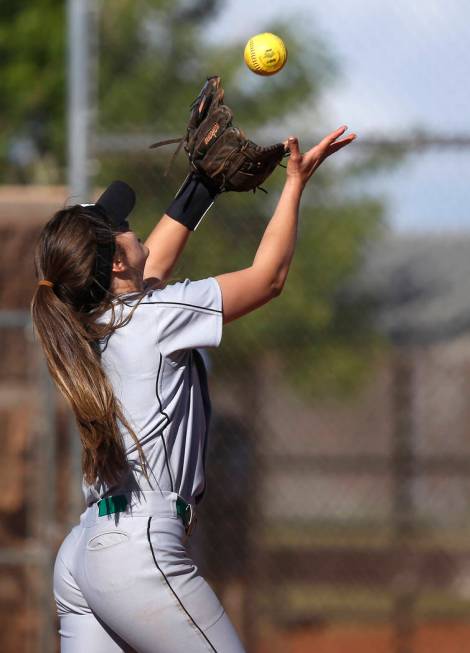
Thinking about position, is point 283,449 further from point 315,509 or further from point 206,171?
point 206,171

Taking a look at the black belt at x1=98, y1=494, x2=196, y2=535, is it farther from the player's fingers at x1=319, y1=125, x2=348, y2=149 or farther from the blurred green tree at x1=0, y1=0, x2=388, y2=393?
the blurred green tree at x1=0, y1=0, x2=388, y2=393

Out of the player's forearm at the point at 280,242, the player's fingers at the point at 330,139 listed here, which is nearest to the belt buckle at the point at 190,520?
the player's forearm at the point at 280,242

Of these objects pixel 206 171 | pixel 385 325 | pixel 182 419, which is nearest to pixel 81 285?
pixel 182 419

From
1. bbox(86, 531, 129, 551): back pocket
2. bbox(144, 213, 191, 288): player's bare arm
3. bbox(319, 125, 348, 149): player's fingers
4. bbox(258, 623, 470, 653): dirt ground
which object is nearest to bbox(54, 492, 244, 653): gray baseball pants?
bbox(86, 531, 129, 551): back pocket

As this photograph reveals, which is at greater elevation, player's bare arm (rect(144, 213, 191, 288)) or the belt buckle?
player's bare arm (rect(144, 213, 191, 288))

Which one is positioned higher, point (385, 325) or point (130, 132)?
point (130, 132)

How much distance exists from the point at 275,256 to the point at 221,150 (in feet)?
1.56

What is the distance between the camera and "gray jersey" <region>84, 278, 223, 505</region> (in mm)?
2744

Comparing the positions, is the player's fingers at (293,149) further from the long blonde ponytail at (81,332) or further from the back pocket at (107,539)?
the back pocket at (107,539)

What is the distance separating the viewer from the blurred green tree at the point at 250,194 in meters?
5.56

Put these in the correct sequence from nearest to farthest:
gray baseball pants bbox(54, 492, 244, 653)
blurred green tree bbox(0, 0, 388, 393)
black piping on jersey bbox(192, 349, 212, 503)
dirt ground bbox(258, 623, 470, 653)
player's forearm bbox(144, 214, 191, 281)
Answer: gray baseball pants bbox(54, 492, 244, 653) → black piping on jersey bbox(192, 349, 212, 503) → player's forearm bbox(144, 214, 191, 281) → dirt ground bbox(258, 623, 470, 653) → blurred green tree bbox(0, 0, 388, 393)

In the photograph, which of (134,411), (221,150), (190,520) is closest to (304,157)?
(221,150)

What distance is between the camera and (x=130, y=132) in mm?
5738

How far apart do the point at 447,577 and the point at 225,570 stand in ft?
4.26
